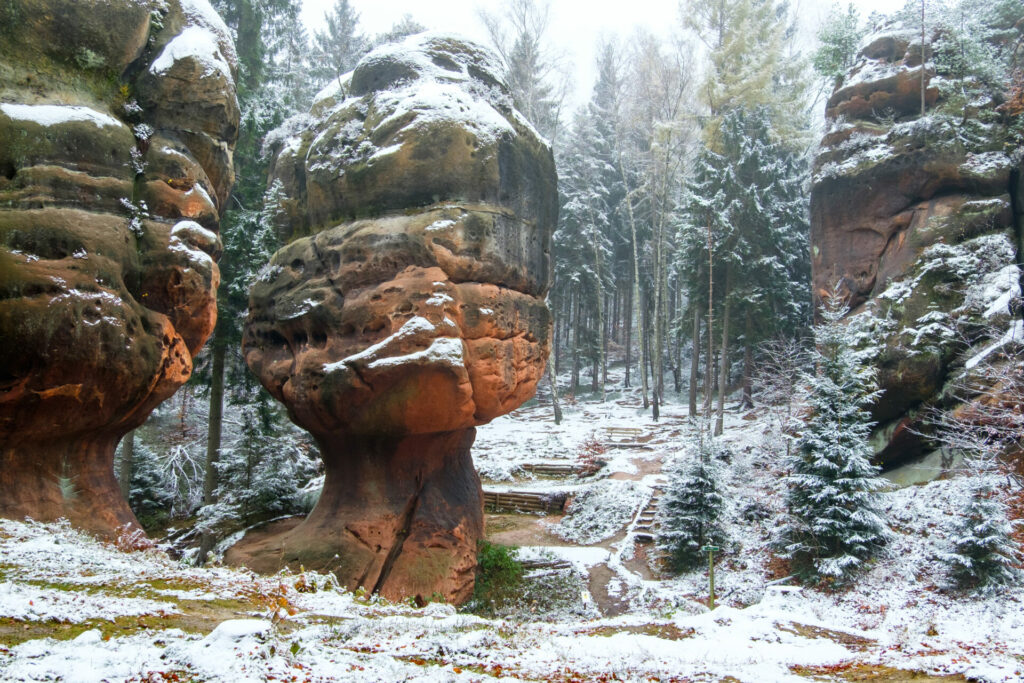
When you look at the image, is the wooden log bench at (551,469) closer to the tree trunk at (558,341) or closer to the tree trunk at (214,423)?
the tree trunk at (214,423)

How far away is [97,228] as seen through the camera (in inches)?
396

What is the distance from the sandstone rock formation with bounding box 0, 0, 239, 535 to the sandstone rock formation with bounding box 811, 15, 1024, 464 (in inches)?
616

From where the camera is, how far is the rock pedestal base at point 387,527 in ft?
37.8

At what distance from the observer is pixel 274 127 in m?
18.8

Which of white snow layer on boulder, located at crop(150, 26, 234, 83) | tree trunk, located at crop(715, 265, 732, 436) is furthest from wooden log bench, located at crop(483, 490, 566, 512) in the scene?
white snow layer on boulder, located at crop(150, 26, 234, 83)

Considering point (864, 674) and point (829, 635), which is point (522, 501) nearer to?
point (829, 635)

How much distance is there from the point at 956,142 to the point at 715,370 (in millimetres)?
15984

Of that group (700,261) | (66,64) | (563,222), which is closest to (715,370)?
(700,261)

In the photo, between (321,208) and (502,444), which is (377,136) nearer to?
(321,208)

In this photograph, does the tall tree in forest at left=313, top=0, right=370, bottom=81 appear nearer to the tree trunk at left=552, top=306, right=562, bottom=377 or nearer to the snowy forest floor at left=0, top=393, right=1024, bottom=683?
the tree trunk at left=552, top=306, right=562, bottom=377

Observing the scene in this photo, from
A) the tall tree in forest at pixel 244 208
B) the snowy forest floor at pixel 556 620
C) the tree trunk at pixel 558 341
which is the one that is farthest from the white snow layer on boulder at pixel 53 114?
the tree trunk at pixel 558 341

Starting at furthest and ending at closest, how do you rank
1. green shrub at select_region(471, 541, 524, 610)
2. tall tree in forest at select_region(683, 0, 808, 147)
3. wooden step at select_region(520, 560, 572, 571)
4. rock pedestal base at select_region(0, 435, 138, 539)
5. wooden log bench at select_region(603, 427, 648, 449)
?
tall tree in forest at select_region(683, 0, 808, 147) < wooden log bench at select_region(603, 427, 648, 449) < wooden step at select_region(520, 560, 572, 571) < green shrub at select_region(471, 541, 524, 610) < rock pedestal base at select_region(0, 435, 138, 539)

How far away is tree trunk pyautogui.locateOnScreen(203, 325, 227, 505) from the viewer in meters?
15.1

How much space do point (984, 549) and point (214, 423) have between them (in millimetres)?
15821
